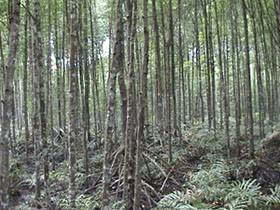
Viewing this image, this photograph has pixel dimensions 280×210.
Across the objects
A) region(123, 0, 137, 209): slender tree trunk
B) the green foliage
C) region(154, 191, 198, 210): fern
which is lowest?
region(154, 191, 198, 210): fern

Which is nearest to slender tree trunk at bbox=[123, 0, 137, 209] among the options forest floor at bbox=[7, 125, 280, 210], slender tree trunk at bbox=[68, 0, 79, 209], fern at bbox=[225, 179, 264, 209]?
forest floor at bbox=[7, 125, 280, 210]

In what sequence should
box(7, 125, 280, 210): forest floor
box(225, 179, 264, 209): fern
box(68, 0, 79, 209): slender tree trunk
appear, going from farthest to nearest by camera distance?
box(7, 125, 280, 210): forest floor < box(225, 179, 264, 209): fern < box(68, 0, 79, 209): slender tree trunk

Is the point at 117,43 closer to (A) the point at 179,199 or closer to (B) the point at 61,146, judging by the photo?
(A) the point at 179,199

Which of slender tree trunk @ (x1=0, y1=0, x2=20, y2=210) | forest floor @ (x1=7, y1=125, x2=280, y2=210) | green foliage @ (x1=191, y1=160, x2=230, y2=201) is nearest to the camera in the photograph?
slender tree trunk @ (x1=0, y1=0, x2=20, y2=210)

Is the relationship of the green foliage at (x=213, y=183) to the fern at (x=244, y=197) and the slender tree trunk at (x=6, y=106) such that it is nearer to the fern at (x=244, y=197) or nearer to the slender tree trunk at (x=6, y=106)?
the fern at (x=244, y=197)

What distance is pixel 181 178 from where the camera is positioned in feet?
21.7

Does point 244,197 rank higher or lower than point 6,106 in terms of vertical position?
lower

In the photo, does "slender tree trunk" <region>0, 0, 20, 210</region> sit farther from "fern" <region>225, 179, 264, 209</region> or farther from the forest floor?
"fern" <region>225, 179, 264, 209</region>

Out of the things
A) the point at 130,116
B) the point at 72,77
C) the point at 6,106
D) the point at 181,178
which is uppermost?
the point at 72,77

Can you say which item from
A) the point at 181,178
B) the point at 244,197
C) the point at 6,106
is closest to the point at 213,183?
the point at 244,197

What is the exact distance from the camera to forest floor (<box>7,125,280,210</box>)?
4922 mm

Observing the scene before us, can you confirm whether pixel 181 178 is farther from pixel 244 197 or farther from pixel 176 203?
pixel 244 197

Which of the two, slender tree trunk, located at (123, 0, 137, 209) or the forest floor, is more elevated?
slender tree trunk, located at (123, 0, 137, 209)

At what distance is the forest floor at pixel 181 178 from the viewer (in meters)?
4.92
